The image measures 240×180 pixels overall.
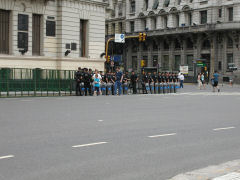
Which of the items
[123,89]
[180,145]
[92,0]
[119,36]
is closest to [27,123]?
[180,145]

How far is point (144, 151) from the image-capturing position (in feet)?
26.1

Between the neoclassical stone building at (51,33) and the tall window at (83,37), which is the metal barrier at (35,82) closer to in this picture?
the neoclassical stone building at (51,33)

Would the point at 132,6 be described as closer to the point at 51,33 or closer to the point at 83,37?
the point at 83,37

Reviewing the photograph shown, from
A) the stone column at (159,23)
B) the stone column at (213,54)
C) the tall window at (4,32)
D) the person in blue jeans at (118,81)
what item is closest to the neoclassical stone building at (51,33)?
the tall window at (4,32)

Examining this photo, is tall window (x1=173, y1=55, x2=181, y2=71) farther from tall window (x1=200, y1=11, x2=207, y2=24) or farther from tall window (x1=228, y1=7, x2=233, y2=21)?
tall window (x1=228, y1=7, x2=233, y2=21)

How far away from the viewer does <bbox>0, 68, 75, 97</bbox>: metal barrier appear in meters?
24.6

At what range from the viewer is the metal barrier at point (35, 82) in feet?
80.8

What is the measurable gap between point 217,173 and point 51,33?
27052mm

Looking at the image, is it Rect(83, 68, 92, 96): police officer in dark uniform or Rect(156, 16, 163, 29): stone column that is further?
Rect(156, 16, 163, 29): stone column

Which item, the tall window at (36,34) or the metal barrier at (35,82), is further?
the tall window at (36,34)

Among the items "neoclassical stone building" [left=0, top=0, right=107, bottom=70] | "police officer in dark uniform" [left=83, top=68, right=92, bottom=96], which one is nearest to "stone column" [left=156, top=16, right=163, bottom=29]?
"neoclassical stone building" [left=0, top=0, right=107, bottom=70]

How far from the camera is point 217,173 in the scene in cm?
619

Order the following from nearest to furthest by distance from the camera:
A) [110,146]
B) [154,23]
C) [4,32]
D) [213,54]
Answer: [110,146], [4,32], [213,54], [154,23]

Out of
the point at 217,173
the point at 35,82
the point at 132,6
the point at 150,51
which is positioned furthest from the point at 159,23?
the point at 217,173
